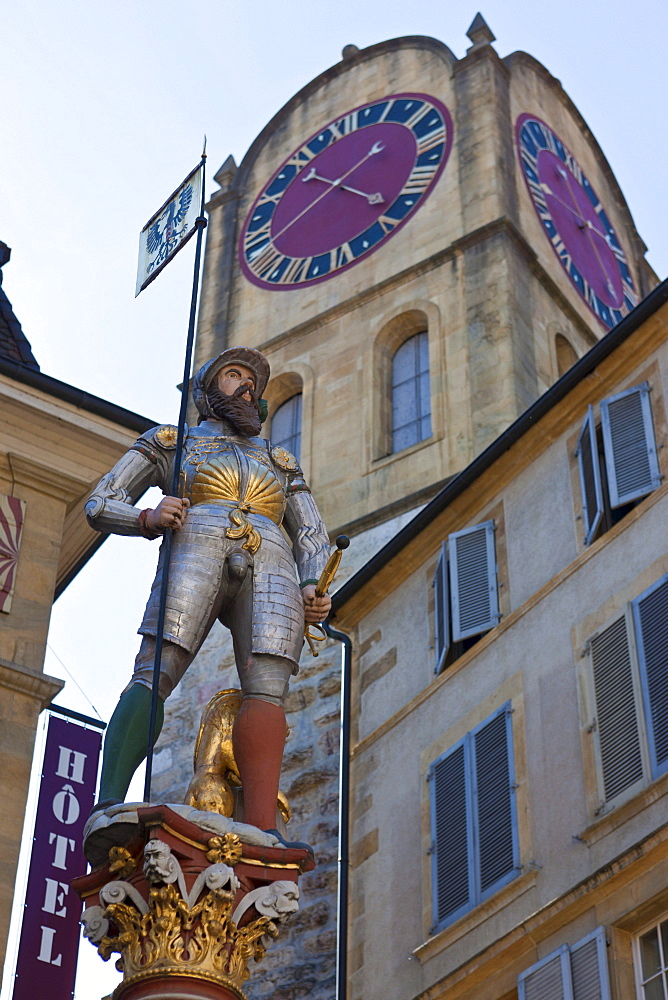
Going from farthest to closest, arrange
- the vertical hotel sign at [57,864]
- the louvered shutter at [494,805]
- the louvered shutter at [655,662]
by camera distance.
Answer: the louvered shutter at [494,805] → the louvered shutter at [655,662] → the vertical hotel sign at [57,864]

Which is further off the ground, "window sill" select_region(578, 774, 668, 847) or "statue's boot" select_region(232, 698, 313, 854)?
"window sill" select_region(578, 774, 668, 847)

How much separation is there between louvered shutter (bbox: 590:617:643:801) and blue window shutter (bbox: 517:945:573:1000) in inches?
47.9

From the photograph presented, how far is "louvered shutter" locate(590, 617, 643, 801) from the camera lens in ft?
43.2

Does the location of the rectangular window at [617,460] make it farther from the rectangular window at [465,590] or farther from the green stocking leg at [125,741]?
the green stocking leg at [125,741]

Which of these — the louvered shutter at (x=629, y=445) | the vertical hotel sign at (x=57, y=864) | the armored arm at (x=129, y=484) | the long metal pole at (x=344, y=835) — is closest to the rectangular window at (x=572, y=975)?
the long metal pole at (x=344, y=835)

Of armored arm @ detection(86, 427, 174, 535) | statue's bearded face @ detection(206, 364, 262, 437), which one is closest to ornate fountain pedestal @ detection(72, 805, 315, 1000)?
armored arm @ detection(86, 427, 174, 535)

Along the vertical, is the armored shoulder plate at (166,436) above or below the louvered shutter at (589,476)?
below

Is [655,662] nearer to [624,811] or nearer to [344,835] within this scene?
[624,811]

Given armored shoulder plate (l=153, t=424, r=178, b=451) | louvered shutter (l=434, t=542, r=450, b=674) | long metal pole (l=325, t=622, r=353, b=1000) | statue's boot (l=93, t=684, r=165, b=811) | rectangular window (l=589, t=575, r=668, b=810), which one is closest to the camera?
statue's boot (l=93, t=684, r=165, b=811)

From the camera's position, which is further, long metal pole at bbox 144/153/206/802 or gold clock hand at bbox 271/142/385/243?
gold clock hand at bbox 271/142/385/243

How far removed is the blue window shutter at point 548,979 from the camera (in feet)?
41.2

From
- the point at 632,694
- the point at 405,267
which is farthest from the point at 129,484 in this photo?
the point at 405,267

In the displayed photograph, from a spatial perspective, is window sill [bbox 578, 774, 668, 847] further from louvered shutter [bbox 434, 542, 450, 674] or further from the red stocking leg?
the red stocking leg

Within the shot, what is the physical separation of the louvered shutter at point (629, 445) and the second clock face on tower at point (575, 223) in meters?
17.8
